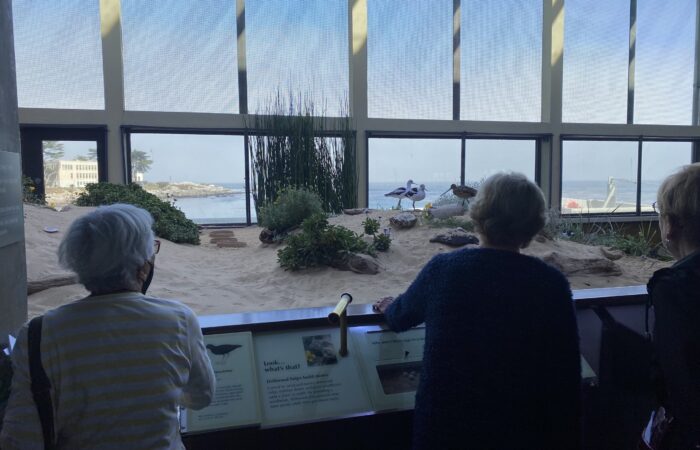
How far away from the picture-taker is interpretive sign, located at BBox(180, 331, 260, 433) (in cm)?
142

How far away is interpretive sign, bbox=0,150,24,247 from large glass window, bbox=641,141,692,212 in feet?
43.3

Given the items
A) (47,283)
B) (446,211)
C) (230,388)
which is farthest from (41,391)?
(446,211)

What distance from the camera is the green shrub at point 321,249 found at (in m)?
4.72

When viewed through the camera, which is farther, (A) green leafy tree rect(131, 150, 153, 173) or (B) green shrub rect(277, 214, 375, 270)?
(A) green leafy tree rect(131, 150, 153, 173)

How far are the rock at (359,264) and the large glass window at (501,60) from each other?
7341 millimetres

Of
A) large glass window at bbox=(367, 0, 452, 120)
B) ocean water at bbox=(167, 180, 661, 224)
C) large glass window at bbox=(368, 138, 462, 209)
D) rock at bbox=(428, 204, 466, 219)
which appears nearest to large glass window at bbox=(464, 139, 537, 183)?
large glass window at bbox=(368, 138, 462, 209)

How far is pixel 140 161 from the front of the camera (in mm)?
9727

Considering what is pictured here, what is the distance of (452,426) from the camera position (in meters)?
1.18

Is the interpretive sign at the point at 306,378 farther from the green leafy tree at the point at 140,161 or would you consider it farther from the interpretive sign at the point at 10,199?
the green leafy tree at the point at 140,161

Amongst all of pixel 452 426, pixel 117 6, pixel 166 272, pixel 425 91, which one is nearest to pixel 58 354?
pixel 452 426

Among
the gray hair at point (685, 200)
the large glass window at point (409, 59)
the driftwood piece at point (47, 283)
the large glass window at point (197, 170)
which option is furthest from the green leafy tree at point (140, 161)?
the gray hair at point (685, 200)

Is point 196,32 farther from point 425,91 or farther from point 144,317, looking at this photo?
point 144,317

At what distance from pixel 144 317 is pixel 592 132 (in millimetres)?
12267

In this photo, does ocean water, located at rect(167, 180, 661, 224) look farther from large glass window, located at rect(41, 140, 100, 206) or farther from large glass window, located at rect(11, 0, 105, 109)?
large glass window, located at rect(11, 0, 105, 109)
